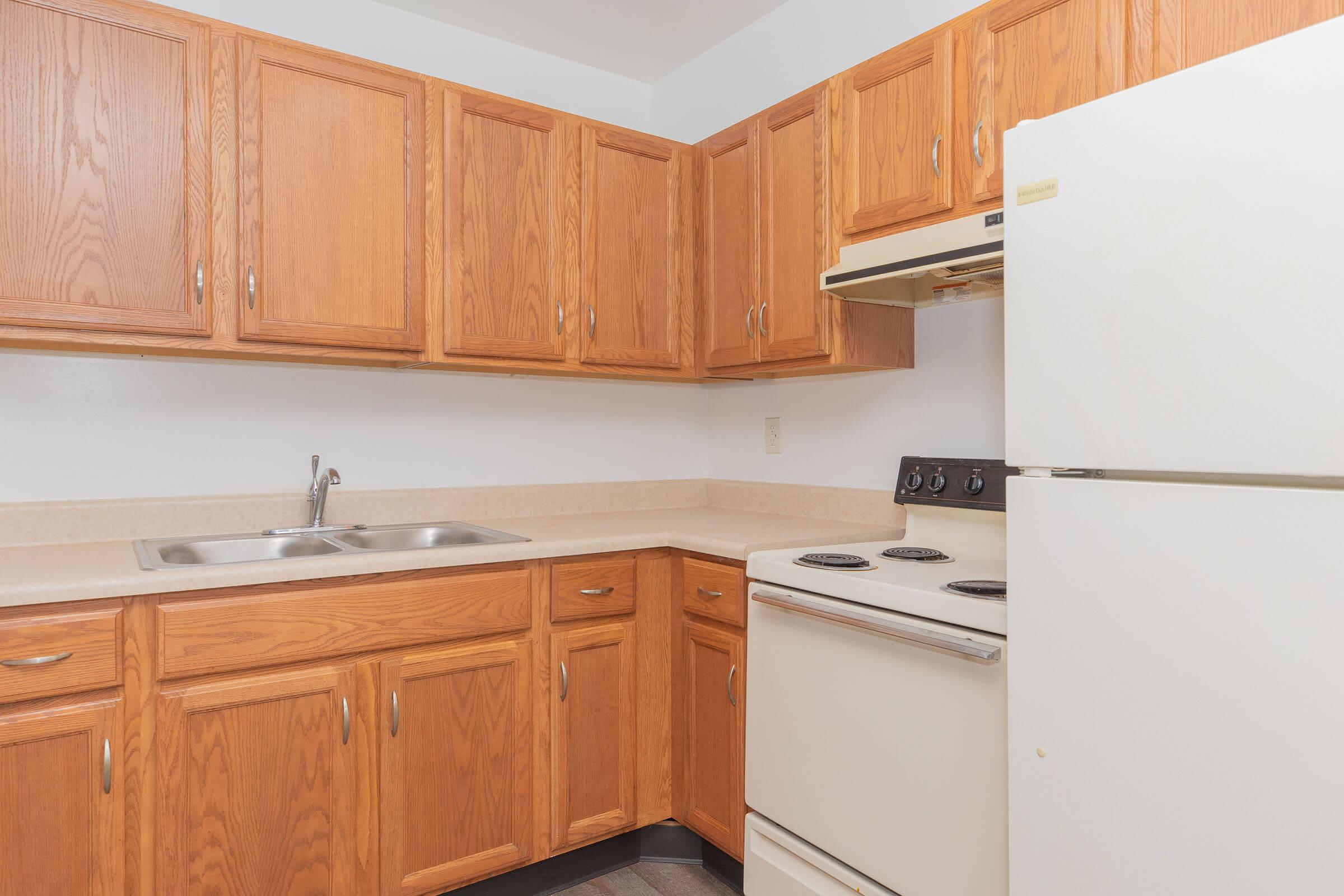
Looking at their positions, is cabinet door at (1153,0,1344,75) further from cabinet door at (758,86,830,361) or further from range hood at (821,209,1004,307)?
cabinet door at (758,86,830,361)

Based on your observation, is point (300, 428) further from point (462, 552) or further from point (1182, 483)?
point (1182, 483)

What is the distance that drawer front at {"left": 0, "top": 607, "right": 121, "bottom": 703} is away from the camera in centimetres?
140

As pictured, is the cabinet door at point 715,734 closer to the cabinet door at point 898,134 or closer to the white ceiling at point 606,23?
the cabinet door at point 898,134

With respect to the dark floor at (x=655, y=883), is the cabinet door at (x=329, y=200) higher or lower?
higher

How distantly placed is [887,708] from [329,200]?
70.1 inches

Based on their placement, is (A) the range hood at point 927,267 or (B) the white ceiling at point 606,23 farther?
(B) the white ceiling at point 606,23

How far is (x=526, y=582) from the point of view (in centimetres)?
198

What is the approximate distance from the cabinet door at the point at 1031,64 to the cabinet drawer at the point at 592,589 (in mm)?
1280

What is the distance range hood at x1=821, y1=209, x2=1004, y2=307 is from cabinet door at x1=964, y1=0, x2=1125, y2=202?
130 millimetres

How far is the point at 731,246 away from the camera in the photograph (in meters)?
2.46

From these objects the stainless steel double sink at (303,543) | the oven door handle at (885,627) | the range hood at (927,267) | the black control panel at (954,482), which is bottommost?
the oven door handle at (885,627)

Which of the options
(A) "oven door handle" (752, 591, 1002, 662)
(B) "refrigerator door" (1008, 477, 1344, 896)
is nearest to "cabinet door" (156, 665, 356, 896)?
(A) "oven door handle" (752, 591, 1002, 662)

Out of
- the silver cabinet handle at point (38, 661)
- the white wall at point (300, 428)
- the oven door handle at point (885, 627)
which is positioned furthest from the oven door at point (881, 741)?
the silver cabinet handle at point (38, 661)

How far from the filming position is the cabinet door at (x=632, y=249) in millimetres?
2396
